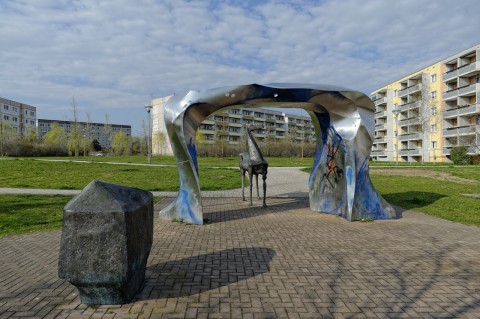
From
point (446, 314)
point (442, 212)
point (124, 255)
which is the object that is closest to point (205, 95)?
point (124, 255)

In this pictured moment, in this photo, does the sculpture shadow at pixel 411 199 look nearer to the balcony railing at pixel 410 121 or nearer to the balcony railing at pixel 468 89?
the balcony railing at pixel 468 89

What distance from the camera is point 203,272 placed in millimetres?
4879

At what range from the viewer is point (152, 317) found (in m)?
3.51

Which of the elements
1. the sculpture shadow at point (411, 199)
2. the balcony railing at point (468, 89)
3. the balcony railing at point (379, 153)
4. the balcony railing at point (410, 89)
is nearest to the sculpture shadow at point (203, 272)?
the sculpture shadow at point (411, 199)

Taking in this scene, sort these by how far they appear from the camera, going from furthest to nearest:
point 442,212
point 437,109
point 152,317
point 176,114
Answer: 1. point 437,109
2. point 442,212
3. point 176,114
4. point 152,317

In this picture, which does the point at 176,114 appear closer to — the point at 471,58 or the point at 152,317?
the point at 152,317

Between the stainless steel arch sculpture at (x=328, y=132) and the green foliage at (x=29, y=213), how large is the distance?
293cm

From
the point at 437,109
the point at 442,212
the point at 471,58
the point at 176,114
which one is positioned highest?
the point at 471,58

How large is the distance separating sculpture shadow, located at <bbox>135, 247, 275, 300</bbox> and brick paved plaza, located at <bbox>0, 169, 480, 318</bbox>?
14 millimetres

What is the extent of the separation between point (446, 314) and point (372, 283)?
3.22ft

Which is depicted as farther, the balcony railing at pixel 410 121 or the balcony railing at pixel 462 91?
the balcony railing at pixel 410 121

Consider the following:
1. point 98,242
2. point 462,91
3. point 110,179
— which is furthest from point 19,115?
point 98,242

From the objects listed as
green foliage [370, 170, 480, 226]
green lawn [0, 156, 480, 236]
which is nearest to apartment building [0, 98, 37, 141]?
green lawn [0, 156, 480, 236]

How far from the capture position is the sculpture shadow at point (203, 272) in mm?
4241
